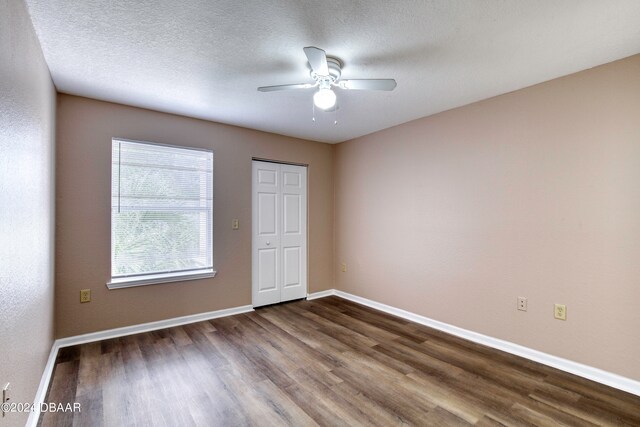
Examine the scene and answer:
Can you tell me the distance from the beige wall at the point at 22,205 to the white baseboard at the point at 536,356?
338 cm

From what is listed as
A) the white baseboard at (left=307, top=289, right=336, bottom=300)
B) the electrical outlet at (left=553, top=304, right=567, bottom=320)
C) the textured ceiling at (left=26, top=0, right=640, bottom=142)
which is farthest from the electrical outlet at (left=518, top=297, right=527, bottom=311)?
the white baseboard at (left=307, top=289, right=336, bottom=300)

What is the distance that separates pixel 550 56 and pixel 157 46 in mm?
2777

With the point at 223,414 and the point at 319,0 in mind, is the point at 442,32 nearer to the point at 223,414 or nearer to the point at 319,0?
the point at 319,0

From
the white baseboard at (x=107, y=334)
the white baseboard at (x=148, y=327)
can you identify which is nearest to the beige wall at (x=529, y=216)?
the white baseboard at (x=148, y=327)

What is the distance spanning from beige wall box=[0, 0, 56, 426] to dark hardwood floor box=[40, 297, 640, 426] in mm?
509

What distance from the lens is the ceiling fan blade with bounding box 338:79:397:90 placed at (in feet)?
6.87

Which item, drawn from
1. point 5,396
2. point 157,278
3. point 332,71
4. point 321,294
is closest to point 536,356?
point 321,294

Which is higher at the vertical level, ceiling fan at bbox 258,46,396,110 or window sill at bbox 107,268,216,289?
ceiling fan at bbox 258,46,396,110

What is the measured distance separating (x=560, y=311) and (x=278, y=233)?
3222mm

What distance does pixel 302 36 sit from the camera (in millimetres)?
1913

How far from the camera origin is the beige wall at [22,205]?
51.1 inches

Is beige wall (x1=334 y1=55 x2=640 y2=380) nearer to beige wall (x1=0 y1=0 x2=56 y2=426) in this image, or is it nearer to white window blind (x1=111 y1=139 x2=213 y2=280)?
white window blind (x1=111 y1=139 x2=213 y2=280)

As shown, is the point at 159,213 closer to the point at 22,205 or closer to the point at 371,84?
the point at 22,205

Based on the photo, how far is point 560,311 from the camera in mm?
2479
